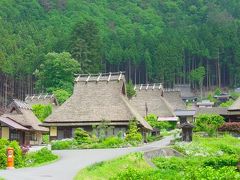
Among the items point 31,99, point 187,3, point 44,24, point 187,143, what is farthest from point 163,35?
point 187,143

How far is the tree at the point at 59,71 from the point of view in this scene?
283 ft

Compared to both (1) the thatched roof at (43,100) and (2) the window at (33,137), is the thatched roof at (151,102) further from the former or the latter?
(2) the window at (33,137)

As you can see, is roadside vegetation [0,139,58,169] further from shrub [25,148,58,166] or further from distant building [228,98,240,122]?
distant building [228,98,240,122]

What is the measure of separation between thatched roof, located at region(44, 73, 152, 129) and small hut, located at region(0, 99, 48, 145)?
2280mm

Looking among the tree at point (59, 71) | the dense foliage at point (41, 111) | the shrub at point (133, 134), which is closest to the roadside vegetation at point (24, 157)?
the shrub at point (133, 134)

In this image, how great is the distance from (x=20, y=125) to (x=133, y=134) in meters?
10.3

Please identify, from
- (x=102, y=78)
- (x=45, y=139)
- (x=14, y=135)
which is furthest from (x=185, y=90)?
(x=14, y=135)

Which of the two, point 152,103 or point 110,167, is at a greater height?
point 152,103

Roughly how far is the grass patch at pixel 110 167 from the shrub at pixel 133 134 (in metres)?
14.5

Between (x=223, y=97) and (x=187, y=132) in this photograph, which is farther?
(x=223, y=97)

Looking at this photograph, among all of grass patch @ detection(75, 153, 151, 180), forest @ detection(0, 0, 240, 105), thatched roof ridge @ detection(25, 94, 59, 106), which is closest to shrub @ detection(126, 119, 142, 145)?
grass patch @ detection(75, 153, 151, 180)

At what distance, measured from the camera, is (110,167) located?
2619cm

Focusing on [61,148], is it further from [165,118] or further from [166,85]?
[166,85]

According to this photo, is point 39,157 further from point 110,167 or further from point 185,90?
point 185,90
